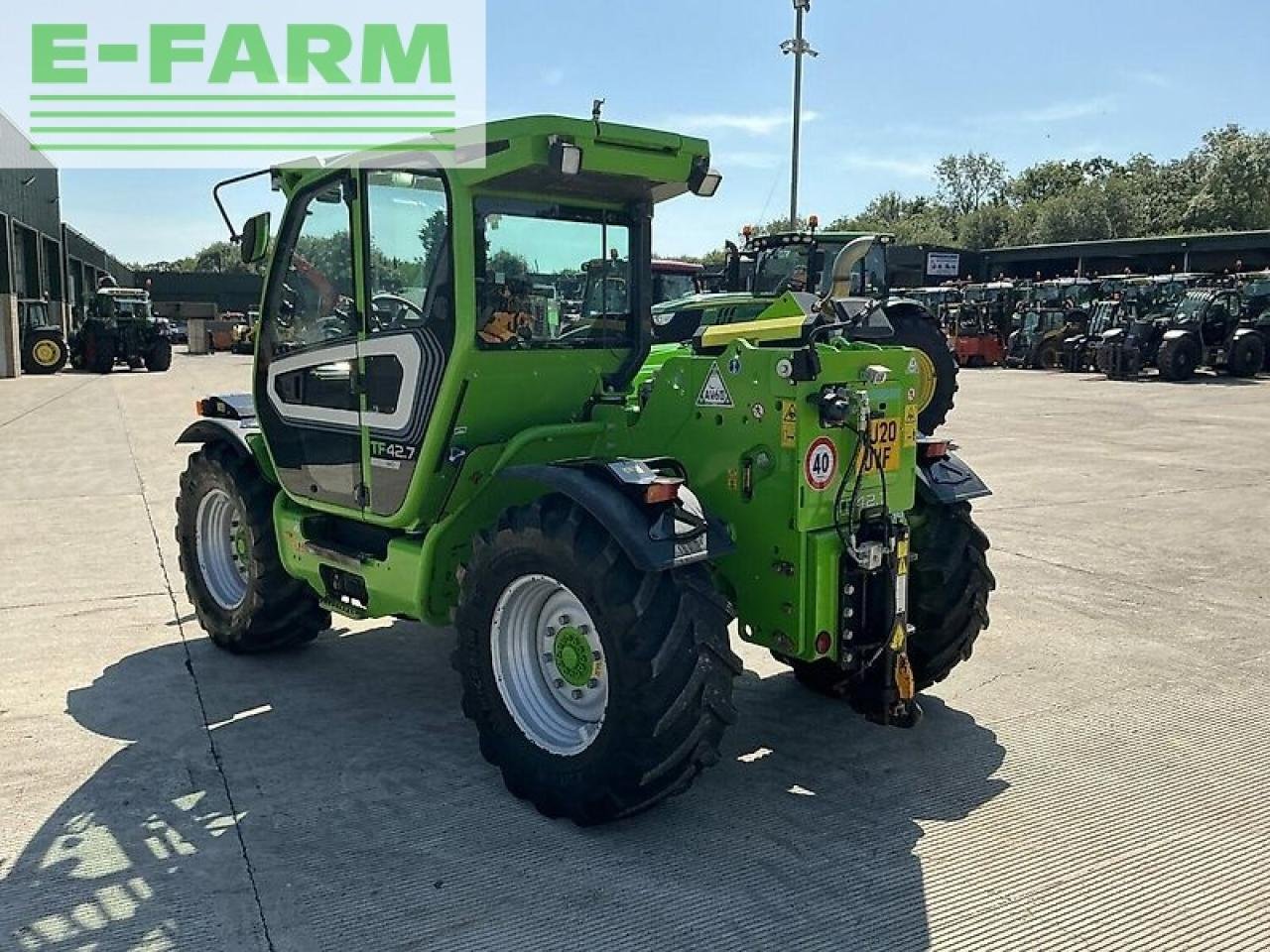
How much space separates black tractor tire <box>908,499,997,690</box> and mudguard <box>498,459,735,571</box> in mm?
1173

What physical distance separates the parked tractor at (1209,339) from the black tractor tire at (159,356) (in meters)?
26.9

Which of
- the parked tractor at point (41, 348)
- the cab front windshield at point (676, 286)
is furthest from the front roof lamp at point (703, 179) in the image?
the parked tractor at point (41, 348)

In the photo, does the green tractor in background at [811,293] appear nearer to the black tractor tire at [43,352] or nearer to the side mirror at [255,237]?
the side mirror at [255,237]

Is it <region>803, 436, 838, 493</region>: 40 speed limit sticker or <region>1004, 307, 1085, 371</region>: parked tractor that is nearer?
<region>803, 436, 838, 493</region>: 40 speed limit sticker

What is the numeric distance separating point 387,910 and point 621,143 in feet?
9.15

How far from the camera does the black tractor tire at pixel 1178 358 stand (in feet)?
81.1

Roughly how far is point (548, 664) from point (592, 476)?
74 cm

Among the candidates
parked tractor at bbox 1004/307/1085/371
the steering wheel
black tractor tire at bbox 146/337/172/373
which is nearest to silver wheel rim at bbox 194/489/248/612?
Result: the steering wheel

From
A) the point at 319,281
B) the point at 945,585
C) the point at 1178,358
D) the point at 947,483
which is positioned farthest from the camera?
the point at 1178,358

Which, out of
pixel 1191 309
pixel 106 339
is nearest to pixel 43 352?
pixel 106 339

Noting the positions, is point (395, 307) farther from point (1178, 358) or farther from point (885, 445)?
point (1178, 358)

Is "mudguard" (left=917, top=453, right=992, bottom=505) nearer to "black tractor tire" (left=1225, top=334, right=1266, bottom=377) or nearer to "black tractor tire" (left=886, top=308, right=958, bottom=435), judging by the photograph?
"black tractor tire" (left=886, top=308, right=958, bottom=435)

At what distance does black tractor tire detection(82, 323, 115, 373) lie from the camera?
3130 centimetres

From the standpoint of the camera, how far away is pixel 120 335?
3169cm
